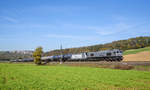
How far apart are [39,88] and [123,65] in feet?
91.0

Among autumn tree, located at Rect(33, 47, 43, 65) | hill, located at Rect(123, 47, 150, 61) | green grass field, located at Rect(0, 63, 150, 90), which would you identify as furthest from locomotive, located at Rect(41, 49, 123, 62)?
green grass field, located at Rect(0, 63, 150, 90)

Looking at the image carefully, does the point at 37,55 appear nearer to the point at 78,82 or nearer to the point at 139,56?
the point at 139,56

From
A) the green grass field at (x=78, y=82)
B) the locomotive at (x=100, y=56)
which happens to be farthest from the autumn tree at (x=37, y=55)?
the green grass field at (x=78, y=82)

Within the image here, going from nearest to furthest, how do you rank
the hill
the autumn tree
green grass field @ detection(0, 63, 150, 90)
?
green grass field @ detection(0, 63, 150, 90)
the hill
the autumn tree

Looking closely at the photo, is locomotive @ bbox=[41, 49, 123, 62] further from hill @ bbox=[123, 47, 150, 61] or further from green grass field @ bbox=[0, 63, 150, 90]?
green grass field @ bbox=[0, 63, 150, 90]

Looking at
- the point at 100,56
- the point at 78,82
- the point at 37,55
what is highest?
the point at 37,55

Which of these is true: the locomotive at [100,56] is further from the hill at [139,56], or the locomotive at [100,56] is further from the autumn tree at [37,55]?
the autumn tree at [37,55]

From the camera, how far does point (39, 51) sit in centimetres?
7994

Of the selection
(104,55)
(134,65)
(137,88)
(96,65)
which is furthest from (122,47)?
(137,88)

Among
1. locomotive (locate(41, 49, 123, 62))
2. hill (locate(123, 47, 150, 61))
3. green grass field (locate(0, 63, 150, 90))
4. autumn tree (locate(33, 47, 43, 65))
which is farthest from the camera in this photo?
autumn tree (locate(33, 47, 43, 65))

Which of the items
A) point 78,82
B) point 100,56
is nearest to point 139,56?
point 100,56

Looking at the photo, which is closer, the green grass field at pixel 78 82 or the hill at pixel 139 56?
the green grass field at pixel 78 82

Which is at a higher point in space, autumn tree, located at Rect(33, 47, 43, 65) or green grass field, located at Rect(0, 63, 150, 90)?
autumn tree, located at Rect(33, 47, 43, 65)

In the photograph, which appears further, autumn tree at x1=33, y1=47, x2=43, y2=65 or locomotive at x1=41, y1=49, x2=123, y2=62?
autumn tree at x1=33, y1=47, x2=43, y2=65
